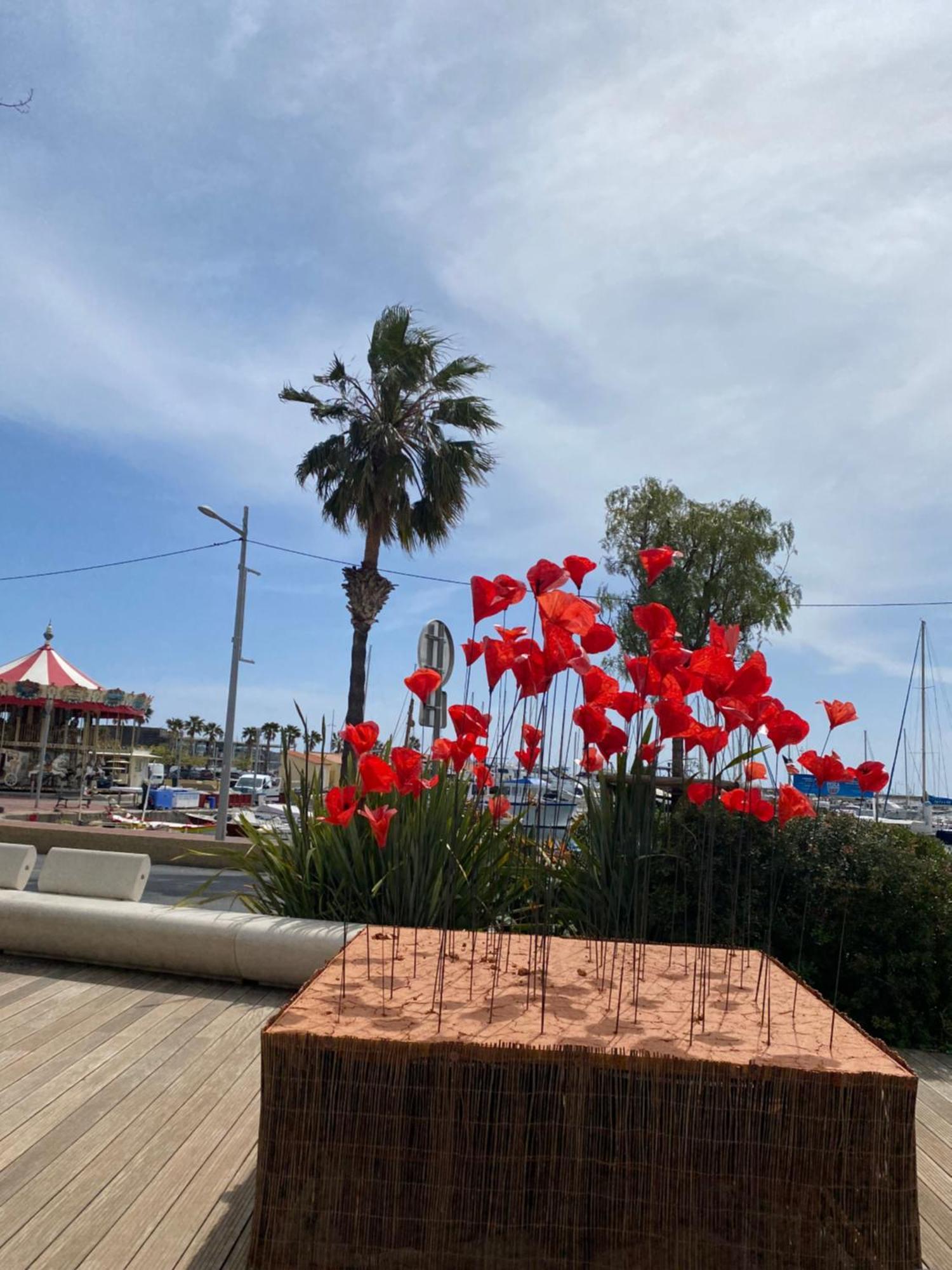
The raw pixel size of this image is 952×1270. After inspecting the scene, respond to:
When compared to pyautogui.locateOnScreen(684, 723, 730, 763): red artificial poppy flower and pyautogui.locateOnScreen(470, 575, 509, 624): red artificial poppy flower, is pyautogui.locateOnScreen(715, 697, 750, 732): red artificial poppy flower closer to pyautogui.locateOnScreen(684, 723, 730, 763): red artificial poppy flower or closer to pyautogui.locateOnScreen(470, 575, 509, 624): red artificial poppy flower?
pyautogui.locateOnScreen(684, 723, 730, 763): red artificial poppy flower

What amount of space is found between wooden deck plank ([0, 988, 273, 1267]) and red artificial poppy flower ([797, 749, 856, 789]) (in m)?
1.94

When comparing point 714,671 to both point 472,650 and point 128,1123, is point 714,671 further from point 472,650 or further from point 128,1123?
point 128,1123

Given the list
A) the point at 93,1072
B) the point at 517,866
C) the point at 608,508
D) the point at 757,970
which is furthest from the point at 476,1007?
the point at 608,508

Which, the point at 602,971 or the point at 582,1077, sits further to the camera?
the point at 602,971

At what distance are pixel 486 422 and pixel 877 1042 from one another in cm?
1416

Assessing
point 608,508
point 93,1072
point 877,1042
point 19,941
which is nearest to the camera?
point 877,1042

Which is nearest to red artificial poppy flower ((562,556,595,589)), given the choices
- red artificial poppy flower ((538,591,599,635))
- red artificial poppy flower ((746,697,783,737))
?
red artificial poppy flower ((538,591,599,635))

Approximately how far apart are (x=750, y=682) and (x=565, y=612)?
0.45 meters

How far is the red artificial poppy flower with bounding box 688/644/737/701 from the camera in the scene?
2.13m

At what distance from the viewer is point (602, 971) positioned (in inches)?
101

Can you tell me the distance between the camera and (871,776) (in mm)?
2539

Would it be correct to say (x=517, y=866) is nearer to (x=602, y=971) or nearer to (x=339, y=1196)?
(x=602, y=971)

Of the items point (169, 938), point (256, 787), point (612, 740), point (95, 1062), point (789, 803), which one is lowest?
point (256, 787)

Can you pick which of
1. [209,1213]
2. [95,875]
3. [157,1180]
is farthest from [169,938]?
[209,1213]
